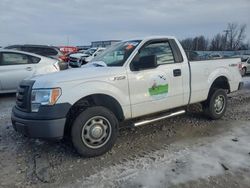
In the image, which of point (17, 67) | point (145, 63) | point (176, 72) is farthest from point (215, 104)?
point (17, 67)

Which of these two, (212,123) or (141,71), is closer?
(141,71)

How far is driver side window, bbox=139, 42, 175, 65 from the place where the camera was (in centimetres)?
560

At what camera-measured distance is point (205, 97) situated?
6.48 m

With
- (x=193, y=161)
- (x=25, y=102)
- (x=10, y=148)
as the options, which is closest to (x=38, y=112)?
(x=25, y=102)

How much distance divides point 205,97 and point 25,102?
12.2ft

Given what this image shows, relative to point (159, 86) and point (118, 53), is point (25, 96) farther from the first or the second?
point (159, 86)

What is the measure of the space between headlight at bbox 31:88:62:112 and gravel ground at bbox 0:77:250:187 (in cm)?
88

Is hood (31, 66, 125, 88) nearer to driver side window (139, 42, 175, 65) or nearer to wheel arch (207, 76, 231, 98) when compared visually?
driver side window (139, 42, 175, 65)

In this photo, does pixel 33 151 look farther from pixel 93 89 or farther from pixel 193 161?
pixel 193 161

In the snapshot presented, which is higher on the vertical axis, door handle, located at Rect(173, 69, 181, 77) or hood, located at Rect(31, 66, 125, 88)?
hood, located at Rect(31, 66, 125, 88)

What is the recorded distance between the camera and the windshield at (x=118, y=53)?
17.5ft

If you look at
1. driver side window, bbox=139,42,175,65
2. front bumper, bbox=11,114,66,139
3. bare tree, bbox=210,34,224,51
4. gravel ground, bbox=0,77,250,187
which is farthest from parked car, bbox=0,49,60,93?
bare tree, bbox=210,34,224,51

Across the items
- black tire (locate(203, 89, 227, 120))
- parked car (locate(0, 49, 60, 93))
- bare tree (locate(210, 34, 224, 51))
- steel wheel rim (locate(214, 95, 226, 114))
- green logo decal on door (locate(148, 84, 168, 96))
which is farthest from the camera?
bare tree (locate(210, 34, 224, 51))

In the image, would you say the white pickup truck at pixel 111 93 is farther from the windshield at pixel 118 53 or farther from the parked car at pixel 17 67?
the parked car at pixel 17 67
